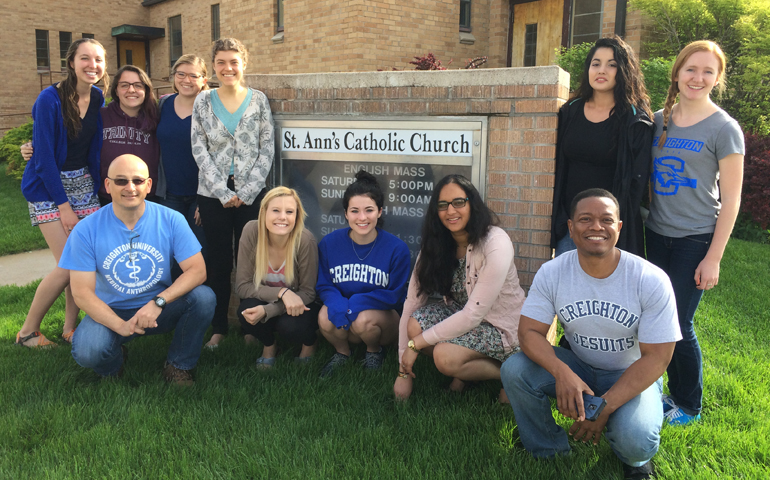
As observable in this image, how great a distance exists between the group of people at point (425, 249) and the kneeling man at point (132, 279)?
0.04 ft

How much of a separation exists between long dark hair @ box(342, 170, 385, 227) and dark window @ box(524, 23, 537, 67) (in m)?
10.1

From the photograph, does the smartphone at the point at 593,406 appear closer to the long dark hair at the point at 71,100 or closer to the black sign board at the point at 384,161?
the black sign board at the point at 384,161

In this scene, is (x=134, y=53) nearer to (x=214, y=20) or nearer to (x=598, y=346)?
(x=214, y=20)

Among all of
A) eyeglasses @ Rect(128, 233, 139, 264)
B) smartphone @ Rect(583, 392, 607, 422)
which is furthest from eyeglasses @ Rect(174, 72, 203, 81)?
smartphone @ Rect(583, 392, 607, 422)

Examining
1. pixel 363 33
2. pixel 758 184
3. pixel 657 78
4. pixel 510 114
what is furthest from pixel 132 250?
pixel 363 33

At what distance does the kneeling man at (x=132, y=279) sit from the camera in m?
→ 3.55

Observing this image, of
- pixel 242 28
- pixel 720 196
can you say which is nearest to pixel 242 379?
pixel 720 196

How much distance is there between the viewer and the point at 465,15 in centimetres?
1369

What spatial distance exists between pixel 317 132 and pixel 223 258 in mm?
1187

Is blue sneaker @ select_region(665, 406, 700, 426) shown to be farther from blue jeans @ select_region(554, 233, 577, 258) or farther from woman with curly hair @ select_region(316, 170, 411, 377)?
woman with curly hair @ select_region(316, 170, 411, 377)

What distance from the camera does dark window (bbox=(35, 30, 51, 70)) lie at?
837 inches

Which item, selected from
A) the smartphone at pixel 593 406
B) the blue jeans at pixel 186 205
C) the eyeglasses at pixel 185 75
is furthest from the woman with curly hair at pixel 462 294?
the eyeglasses at pixel 185 75

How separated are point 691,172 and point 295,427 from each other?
2478 mm

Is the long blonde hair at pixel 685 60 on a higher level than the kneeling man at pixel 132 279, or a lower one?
higher
